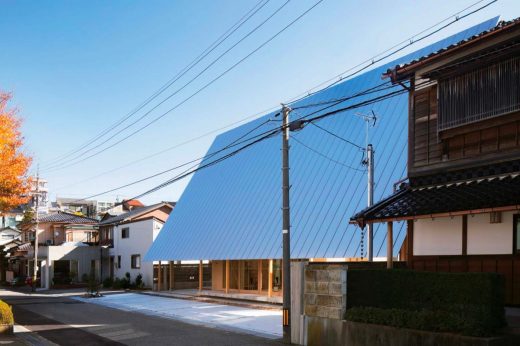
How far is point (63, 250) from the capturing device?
4922cm

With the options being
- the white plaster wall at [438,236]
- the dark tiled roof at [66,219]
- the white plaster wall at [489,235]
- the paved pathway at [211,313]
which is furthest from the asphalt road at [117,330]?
the dark tiled roof at [66,219]

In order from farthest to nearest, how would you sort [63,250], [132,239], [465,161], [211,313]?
1. [63,250]
2. [132,239]
3. [211,313]
4. [465,161]

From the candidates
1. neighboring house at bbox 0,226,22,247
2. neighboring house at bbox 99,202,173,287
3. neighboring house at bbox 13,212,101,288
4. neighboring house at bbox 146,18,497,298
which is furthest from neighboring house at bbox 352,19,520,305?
neighboring house at bbox 0,226,22,247

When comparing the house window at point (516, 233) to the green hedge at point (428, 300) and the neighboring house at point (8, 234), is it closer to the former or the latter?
the green hedge at point (428, 300)

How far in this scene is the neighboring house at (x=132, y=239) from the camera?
40.7 m

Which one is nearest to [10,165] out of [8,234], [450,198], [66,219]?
[450,198]

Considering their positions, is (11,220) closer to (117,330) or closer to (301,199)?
(301,199)

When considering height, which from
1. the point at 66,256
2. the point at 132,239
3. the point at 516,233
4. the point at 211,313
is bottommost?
the point at 66,256

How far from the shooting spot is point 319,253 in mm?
20672

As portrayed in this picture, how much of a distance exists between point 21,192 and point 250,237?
40.7 feet

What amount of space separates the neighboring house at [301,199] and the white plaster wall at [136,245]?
21.7 feet

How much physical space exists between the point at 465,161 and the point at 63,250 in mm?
44946

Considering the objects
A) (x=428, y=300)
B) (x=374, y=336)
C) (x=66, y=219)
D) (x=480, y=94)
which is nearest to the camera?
(x=428, y=300)

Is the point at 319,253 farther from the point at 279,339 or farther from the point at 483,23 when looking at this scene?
the point at 483,23
